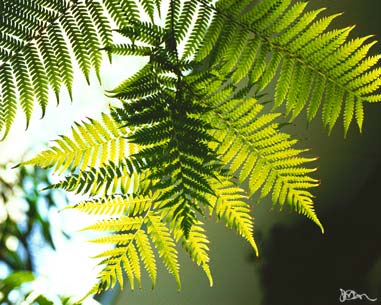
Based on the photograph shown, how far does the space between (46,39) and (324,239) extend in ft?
6.06

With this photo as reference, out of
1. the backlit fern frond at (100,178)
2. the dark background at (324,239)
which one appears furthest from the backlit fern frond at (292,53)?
the dark background at (324,239)

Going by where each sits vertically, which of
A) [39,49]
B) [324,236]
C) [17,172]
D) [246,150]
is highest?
[17,172]

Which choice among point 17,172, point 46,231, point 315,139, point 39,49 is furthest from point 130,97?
point 17,172

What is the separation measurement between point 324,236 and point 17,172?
192cm

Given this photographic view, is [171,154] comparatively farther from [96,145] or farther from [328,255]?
[328,255]

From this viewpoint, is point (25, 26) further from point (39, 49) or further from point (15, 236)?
point (15, 236)

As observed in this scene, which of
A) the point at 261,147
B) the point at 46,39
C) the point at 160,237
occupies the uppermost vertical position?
the point at 46,39

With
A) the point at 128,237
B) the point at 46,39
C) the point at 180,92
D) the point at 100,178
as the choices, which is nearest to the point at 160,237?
the point at 128,237

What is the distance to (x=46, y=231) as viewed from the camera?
2.39 m

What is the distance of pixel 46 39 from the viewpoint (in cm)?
76

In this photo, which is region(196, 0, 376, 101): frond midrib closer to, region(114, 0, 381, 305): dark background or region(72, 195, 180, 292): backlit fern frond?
region(72, 195, 180, 292): backlit fern frond

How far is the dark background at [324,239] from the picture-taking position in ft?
6.61

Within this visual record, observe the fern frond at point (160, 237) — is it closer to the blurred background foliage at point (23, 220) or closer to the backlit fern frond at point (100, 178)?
the backlit fern frond at point (100, 178)

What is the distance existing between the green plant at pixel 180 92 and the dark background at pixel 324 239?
4.59 feet
